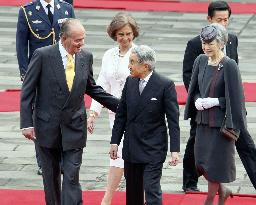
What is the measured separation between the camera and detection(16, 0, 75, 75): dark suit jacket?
490 inches

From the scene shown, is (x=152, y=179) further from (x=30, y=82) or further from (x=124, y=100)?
(x=30, y=82)

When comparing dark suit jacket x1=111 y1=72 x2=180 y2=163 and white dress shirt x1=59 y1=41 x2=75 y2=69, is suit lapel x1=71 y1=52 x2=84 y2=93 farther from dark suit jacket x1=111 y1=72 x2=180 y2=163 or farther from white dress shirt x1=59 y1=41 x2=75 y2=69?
dark suit jacket x1=111 y1=72 x2=180 y2=163

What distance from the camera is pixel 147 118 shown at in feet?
32.7

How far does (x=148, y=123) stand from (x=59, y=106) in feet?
2.71

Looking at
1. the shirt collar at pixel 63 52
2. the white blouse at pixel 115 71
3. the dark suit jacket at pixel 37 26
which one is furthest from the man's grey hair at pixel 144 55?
the dark suit jacket at pixel 37 26

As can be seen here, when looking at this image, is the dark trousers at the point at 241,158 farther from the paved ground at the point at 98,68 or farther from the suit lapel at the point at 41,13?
the suit lapel at the point at 41,13

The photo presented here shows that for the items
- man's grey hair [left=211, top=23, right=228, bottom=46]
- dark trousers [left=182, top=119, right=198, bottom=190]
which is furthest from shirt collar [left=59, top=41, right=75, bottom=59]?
dark trousers [left=182, top=119, right=198, bottom=190]

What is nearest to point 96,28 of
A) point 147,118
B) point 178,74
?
point 178,74

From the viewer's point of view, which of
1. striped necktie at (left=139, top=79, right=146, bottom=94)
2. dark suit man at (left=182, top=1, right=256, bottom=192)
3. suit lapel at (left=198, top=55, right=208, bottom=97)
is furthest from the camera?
dark suit man at (left=182, top=1, right=256, bottom=192)

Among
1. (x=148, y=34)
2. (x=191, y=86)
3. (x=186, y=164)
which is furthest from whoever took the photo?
(x=148, y=34)

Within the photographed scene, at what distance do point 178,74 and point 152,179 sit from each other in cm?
786

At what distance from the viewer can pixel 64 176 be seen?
33.5 feet

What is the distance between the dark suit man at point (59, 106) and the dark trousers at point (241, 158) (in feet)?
4.85

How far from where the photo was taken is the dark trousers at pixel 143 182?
9.89m
